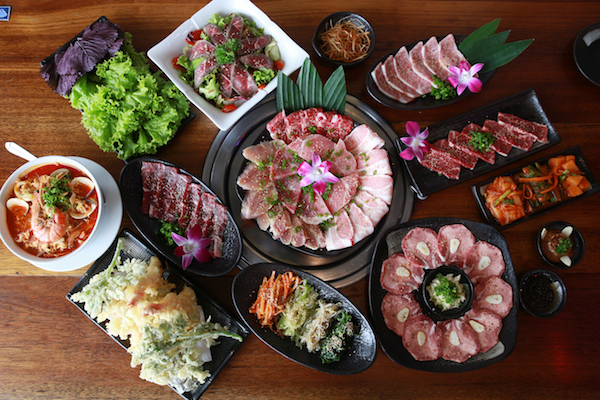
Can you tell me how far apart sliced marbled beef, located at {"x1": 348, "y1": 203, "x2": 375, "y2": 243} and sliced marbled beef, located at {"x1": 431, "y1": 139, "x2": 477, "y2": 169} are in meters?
0.69

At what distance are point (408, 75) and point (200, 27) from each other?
4.64ft

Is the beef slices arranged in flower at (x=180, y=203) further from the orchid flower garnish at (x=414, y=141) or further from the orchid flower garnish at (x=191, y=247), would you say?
the orchid flower garnish at (x=414, y=141)

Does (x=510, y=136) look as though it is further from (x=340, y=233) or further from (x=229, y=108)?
(x=229, y=108)

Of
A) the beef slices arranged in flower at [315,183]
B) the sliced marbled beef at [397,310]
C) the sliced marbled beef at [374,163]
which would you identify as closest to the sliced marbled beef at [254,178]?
the beef slices arranged in flower at [315,183]

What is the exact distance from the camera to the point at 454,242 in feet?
7.26

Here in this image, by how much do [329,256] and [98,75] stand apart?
1779 millimetres

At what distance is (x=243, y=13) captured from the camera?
7.45 ft

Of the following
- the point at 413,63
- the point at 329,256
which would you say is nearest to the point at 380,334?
the point at 329,256

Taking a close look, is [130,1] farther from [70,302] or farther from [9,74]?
[70,302]

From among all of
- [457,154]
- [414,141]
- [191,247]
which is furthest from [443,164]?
[191,247]

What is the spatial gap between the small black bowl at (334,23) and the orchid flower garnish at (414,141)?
56 centimetres

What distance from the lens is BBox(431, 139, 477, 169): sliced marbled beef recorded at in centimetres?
230

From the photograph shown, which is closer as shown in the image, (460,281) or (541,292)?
(460,281)

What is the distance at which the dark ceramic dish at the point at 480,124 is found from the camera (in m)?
2.29
